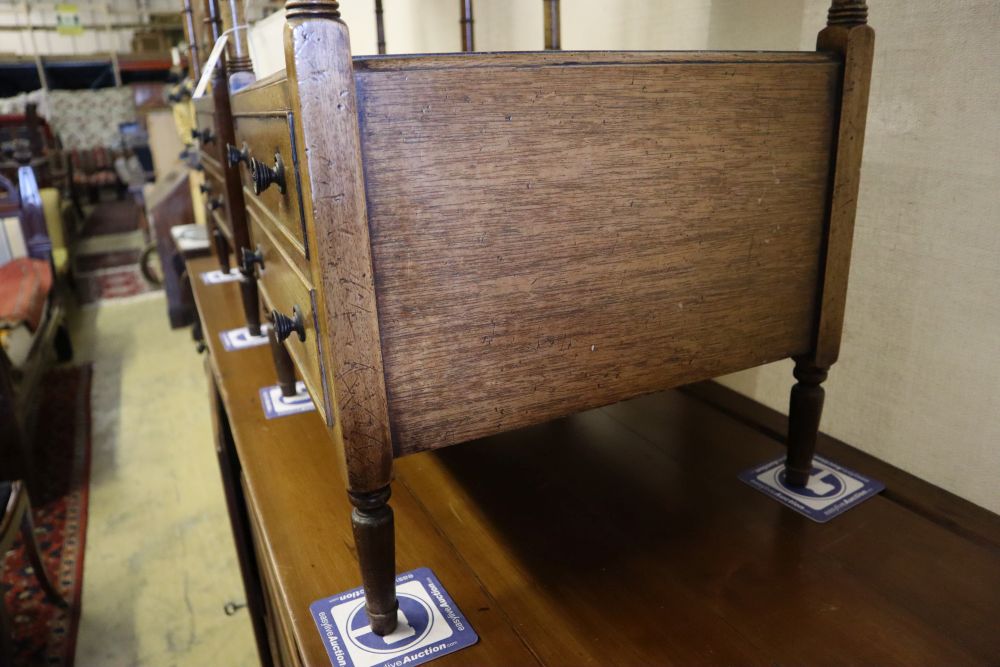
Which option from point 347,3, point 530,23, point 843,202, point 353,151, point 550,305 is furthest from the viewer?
point 347,3

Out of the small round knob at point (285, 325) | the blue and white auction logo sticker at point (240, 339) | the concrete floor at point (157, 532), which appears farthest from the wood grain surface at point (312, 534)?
the concrete floor at point (157, 532)

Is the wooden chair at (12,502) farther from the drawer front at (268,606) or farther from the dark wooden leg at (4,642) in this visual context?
the drawer front at (268,606)

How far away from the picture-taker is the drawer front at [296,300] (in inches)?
22.3

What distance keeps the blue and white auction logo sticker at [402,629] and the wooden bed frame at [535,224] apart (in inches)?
0.8

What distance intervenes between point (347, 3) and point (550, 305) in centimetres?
209

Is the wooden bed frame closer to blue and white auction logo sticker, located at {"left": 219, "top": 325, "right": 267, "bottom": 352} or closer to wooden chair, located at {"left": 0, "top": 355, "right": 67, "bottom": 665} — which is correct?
blue and white auction logo sticker, located at {"left": 219, "top": 325, "right": 267, "bottom": 352}

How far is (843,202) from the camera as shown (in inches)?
27.2

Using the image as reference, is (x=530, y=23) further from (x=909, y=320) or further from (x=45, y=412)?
(x=45, y=412)

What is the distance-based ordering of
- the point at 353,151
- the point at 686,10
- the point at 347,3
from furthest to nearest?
the point at 347,3, the point at 686,10, the point at 353,151

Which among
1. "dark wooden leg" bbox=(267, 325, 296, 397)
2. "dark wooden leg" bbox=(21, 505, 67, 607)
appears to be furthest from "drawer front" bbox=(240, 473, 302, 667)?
"dark wooden leg" bbox=(21, 505, 67, 607)

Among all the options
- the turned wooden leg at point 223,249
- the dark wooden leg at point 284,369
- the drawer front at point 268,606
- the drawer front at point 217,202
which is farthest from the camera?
the turned wooden leg at point 223,249

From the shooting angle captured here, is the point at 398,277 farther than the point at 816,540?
No

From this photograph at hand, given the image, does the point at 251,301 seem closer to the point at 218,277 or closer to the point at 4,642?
the point at 218,277

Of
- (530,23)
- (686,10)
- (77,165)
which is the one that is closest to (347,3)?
(530,23)
